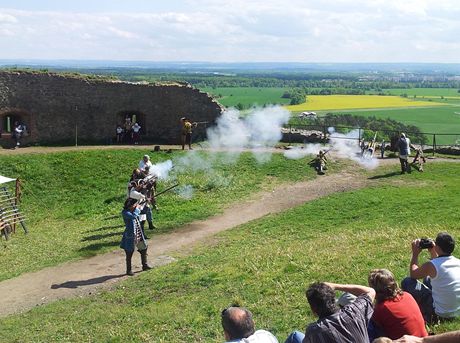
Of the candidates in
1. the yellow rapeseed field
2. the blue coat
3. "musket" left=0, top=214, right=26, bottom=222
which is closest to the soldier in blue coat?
the blue coat

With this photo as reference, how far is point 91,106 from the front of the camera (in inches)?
1275

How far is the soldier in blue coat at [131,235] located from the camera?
1464cm

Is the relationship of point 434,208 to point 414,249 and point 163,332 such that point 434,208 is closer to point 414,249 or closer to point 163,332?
point 414,249

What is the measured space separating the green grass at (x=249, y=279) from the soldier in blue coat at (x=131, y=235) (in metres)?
0.78

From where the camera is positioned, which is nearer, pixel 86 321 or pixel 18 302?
pixel 86 321

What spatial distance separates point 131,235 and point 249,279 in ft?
14.2

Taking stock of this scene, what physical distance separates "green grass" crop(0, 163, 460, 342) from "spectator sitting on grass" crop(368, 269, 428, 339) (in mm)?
1075

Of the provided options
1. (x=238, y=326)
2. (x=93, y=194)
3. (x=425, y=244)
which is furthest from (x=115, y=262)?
(x=238, y=326)

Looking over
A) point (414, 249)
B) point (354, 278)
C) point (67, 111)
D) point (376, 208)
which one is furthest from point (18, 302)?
point (67, 111)

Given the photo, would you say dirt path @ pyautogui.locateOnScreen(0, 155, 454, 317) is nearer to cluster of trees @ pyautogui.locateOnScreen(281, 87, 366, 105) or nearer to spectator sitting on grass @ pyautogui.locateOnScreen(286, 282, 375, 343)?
spectator sitting on grass @ pyautogui.locateOnScreen(286, 282, 375, 343)

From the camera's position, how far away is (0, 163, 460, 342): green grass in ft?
32.2

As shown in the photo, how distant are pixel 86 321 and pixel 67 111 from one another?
22.7m

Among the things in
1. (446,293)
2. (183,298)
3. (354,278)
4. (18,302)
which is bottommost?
(18,302)

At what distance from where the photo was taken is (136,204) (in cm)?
1520
